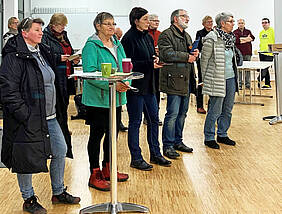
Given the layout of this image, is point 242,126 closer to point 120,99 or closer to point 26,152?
point 120,99

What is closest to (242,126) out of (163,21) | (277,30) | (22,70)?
(277,30)

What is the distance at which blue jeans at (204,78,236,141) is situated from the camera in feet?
18.3

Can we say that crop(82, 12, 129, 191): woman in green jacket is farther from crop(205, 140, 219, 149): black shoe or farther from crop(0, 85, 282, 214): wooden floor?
crop(205, 140, 219, 149): black shoe

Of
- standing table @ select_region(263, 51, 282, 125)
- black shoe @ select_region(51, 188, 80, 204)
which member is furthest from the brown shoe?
black shoe @ select_region(51, 188, 80, 204)

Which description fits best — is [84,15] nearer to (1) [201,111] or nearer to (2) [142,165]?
(1) [201,111]

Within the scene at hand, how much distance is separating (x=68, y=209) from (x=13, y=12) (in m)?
7.40

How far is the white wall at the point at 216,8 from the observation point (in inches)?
555

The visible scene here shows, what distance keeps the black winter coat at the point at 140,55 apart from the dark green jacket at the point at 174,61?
1.31 ft

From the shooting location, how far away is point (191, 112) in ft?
28.3

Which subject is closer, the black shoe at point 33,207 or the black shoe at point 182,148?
the black shoe at point 33,207

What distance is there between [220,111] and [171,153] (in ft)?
2.83

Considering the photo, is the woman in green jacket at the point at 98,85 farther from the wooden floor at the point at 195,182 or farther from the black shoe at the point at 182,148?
the black shoe at the point at 182,148

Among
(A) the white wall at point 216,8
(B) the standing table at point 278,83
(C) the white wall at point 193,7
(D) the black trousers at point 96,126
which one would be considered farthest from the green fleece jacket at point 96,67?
(A) the white wall at point 216,8

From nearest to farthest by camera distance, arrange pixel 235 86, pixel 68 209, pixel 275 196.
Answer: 1. pixel 68 209
2. pixel 275 196
3. pixel 235 86
